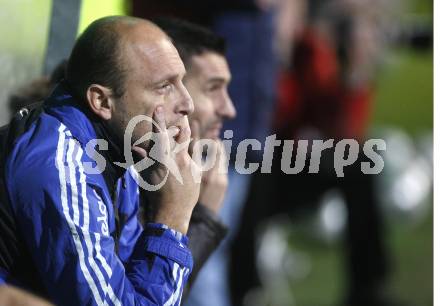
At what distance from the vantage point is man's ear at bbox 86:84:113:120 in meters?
3.06

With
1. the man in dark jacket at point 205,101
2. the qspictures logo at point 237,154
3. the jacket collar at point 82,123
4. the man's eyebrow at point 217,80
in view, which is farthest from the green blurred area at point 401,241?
the jacket collar at point 82,123

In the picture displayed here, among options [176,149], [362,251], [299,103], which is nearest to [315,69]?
[299,103]

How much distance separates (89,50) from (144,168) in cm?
37

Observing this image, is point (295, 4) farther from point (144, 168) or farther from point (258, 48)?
point (144, 168)

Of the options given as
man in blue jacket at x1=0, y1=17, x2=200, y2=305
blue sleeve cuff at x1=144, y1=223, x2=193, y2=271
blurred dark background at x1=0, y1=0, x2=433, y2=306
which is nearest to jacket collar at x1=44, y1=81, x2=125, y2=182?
man in blue jacket at x1=0, y1=17, x2=200, y2=305

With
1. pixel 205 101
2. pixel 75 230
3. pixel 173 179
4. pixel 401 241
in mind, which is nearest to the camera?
pixel 75 230

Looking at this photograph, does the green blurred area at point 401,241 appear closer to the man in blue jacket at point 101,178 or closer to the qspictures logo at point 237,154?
the qspictures logo at point 237,154

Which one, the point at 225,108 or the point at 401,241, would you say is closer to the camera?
the point at 225,108

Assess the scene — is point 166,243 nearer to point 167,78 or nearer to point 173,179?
point 173,179

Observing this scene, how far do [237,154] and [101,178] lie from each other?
2335mm

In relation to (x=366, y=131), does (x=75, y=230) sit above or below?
above

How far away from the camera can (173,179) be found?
3.16 m

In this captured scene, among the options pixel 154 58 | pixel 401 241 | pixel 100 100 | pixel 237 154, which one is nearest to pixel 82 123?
pixel 100 100

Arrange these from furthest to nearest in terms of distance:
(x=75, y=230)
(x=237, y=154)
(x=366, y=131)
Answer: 1. (x=366, y=131)
2. (x=237, y=154)
3. (x=75, y=230)
